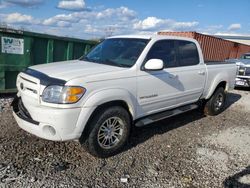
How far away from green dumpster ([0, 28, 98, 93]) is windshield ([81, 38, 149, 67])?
8.63 feet

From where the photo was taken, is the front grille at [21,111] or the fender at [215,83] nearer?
the front grille at [21,111]

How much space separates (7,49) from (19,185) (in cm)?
448

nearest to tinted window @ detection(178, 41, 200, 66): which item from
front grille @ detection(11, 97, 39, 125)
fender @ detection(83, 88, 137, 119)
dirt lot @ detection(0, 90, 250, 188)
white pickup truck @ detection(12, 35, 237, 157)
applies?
white pickup truck @ detection(12, 35, 237, 157)

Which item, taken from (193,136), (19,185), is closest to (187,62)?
(193,136)

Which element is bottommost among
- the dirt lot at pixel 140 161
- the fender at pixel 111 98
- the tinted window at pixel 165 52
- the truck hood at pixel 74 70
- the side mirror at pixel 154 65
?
the dirt lot at pixel 140 161

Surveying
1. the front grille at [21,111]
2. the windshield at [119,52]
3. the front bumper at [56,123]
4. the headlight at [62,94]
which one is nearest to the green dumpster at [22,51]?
the windshield at [119,52]

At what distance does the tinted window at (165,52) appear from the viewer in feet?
15.4

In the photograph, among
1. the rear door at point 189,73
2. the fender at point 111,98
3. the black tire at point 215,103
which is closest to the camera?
the fender at point 111,98

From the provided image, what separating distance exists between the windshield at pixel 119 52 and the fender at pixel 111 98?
551mm

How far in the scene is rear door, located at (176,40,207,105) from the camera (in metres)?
5.29

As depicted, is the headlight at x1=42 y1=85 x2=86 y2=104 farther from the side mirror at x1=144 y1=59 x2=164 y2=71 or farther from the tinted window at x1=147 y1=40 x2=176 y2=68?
the tinted window at x1=147 y1=40 x2=176 y2=68

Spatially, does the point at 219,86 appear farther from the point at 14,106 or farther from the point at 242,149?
the point at 14,106

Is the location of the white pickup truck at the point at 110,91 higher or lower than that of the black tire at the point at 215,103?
higher

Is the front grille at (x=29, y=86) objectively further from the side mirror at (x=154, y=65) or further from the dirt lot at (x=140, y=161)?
the side mirror at (x=154, y=65)
